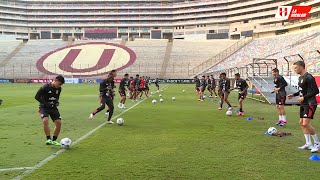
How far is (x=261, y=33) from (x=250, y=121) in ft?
306

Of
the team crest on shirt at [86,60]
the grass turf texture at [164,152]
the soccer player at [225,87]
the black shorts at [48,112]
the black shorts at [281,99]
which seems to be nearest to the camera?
the grass turf texture at [164,152]

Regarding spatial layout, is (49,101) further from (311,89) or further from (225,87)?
(225,87)

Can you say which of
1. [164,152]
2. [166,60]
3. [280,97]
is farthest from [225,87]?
[166,60]

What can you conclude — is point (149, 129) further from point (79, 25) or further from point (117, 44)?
point (79, 25)

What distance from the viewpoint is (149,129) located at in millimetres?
13375

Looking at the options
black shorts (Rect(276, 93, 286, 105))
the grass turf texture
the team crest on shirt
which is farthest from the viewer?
the team crest on shirt

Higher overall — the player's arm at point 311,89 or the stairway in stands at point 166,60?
the stairway in stands at point 166,60

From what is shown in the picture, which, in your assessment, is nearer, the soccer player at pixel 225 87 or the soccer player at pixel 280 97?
the soccer player at pixel 280 97

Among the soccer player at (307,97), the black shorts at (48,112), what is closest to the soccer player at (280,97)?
the soccer player at (307,97)

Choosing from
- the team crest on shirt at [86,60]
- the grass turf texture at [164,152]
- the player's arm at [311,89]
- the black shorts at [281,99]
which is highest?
the team crest on shirt at [86,60]

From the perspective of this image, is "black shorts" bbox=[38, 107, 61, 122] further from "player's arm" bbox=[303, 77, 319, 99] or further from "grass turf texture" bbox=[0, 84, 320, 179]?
"player's arm" bbox=[303, 77, 319, 99]

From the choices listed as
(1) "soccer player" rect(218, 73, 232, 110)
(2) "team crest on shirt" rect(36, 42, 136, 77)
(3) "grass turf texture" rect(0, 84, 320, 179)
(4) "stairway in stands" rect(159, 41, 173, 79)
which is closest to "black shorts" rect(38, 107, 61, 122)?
(3) "grass turf texture" rect(0, 84, 320, 179)

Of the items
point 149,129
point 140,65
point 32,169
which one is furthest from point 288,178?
point 140,65

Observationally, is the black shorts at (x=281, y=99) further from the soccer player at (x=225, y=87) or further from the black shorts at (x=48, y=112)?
the black shorts at (x=48, y=112)
